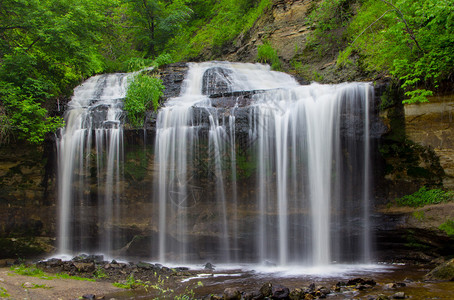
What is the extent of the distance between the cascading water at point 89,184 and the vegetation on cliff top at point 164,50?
3.62 feet

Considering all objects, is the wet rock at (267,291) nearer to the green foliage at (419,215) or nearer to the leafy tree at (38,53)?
the green foliage at (419,215)

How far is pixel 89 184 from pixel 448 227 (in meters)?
10.8

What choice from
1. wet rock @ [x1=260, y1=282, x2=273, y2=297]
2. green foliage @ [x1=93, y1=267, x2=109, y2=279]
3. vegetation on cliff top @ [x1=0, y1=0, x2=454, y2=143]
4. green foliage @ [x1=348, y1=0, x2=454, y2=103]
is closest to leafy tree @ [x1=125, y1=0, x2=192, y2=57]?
vegetation on cliff top @ [x1=0, y1=0, x2=454, y2=143]

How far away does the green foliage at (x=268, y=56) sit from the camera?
1683 cm

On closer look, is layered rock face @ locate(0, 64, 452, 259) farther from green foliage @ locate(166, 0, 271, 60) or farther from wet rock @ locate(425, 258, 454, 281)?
green foliage @ locate(166, 0, 271, 60)

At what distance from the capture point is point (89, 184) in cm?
1160

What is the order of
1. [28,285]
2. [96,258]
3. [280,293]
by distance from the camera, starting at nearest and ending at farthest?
[280,293]
[28,285]
[96,258]

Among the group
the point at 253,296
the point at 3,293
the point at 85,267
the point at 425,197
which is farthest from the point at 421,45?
the point at 3,293

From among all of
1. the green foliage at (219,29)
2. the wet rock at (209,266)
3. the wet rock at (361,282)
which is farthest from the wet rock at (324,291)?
the green foliage at (219,29)

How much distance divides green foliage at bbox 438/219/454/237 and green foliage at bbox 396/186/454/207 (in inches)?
27.9

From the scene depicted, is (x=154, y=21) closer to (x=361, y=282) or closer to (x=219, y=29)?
(x=219, y=29)

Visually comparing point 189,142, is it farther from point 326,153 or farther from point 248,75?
point 248,75

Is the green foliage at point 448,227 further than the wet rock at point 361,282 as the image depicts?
Yes

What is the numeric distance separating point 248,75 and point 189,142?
19.6 feet
